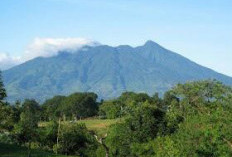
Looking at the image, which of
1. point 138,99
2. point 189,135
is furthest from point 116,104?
point 189,135

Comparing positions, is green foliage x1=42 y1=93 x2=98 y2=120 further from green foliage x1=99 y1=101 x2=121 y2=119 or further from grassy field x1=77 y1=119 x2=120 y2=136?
grassy field x1=77 y1=119 x2=120 y2=136

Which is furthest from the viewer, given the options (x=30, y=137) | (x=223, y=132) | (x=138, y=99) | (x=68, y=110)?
(x=68, y=110)

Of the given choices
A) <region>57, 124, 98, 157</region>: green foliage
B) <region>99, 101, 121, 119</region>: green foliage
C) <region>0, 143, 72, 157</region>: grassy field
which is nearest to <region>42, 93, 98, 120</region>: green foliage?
<region>99, 101, 121, 119</region>: green foliage

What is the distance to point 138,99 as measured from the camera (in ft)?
461

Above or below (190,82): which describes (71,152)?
below

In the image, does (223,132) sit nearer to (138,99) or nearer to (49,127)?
(49,127)

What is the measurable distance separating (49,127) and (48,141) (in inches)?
92.4

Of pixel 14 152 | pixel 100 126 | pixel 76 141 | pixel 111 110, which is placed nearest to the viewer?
pixel 14 152

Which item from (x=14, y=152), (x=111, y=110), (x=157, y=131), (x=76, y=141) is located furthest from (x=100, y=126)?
(x=14, y=152)

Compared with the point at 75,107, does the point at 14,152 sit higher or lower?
lower

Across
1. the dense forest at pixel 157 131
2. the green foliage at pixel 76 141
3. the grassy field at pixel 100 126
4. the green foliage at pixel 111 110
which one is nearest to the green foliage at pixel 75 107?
the green foliage at pixel 111 110

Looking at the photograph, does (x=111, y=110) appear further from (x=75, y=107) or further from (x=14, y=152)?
(x=14, y=152)

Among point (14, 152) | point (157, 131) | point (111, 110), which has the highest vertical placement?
point (111, 110)

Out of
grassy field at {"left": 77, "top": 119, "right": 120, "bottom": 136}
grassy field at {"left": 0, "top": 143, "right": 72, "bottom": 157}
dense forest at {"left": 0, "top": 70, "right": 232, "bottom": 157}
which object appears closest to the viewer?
dense forest at {"left": 0, "top": 70, "right": 232, "bottom": 157}
